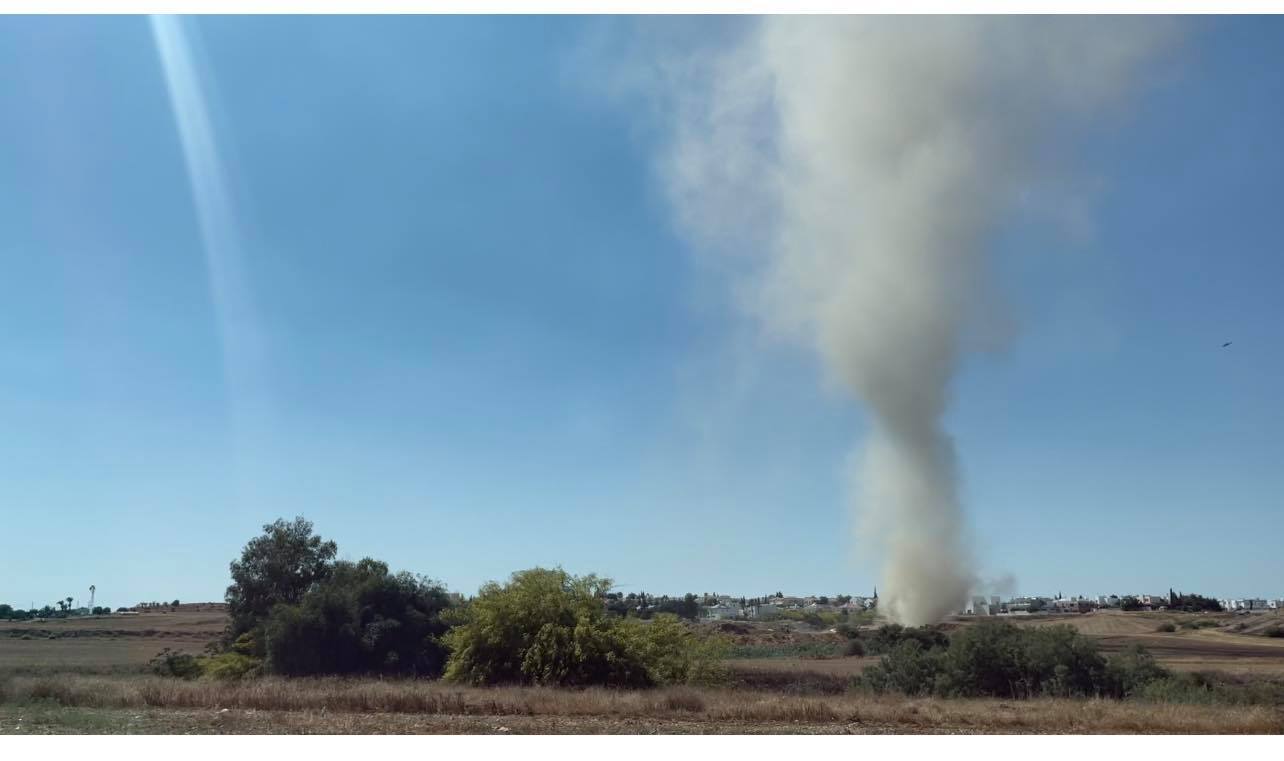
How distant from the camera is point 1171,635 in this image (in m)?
58.7

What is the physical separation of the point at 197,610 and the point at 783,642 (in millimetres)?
80823

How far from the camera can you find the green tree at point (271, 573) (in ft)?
109

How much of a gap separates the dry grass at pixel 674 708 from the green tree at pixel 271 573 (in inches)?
571

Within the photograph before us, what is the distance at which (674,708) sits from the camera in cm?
1716

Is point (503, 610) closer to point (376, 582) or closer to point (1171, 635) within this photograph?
point (376, 582)

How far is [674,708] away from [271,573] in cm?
2245

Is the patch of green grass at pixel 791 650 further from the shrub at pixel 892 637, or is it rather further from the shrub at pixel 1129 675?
the shrub at pixel 1129 675

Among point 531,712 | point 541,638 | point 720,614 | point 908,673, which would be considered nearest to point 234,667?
point 541,638

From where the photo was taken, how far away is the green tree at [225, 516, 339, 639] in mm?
33250

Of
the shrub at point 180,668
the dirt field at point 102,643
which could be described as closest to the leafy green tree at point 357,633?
the shrub at point 180,668

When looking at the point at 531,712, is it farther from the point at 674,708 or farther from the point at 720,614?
the point at 720,614

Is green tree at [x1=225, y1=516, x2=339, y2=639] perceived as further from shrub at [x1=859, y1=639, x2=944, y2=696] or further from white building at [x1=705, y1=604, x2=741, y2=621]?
white building at [x1=705, y1=604, x2=741, y2=621]

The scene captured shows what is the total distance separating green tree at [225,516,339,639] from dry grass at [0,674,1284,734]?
1450cm
